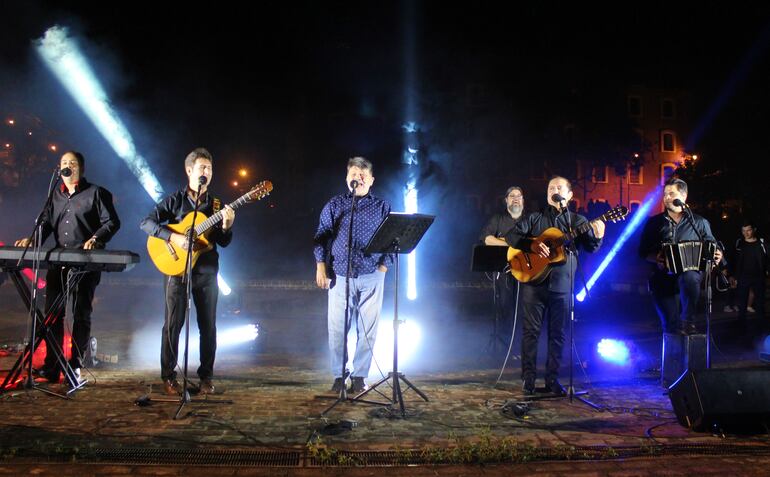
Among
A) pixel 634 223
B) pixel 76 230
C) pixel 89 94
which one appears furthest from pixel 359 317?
pixel 634 223

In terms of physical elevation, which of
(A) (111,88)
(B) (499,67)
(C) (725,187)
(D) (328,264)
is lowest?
(D) (328,264)

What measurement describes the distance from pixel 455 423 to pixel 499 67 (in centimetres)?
3509

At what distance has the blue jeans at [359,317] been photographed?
521 centimetres

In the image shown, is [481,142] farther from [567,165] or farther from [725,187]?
[725,187]

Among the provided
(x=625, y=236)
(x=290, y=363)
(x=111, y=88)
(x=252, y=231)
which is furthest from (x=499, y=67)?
(x=290, y=363)

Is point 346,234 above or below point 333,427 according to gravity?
above

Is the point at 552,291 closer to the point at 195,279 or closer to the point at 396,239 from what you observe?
the point at 396,239

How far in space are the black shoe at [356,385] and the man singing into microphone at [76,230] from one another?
302cm

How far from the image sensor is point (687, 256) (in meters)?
5.66

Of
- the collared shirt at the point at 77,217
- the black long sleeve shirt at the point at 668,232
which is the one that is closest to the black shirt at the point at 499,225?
the black long sleeve shirt at the point at 668,232

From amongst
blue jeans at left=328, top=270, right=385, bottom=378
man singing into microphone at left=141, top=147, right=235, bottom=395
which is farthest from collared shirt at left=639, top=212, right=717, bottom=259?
man singing into microphone at left=141, top=147, right=235, bottom=395

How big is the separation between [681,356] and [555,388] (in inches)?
70.4

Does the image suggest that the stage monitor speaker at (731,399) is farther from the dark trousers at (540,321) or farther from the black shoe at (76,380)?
the black shoe at (76,380)

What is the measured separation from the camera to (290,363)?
22.1ft
